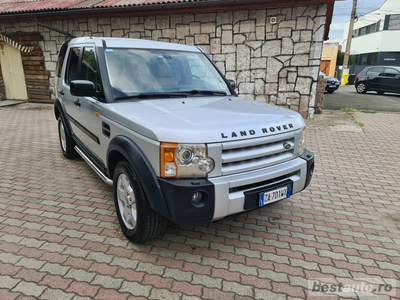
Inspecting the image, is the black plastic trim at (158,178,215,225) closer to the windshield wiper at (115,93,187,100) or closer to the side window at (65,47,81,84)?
the windshield wiper at (115,93,187,100)

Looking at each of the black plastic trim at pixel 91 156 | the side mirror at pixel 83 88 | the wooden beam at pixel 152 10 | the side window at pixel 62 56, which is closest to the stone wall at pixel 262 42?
the wooden beam at pixel 152 10

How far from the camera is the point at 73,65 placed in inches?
171

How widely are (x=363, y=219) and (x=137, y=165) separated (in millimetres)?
2803

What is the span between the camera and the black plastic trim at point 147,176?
7.94 feet

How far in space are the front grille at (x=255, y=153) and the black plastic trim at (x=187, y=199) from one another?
24 cm

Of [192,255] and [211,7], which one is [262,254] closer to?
[192,255]

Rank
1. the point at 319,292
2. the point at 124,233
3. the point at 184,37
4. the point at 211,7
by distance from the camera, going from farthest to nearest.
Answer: the point at 184,37, the point at 211,7, the point at 124,233, the point at 319,292

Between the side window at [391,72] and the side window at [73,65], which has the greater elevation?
the side window at [73,65]

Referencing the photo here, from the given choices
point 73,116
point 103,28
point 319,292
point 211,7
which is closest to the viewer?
point 319,292

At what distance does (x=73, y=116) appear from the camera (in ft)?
14.6

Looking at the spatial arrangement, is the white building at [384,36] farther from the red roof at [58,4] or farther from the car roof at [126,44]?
the car roof at [126,44]

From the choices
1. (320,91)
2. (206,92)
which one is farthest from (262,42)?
(206,92)

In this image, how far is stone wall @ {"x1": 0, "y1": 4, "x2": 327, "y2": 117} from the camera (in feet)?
28.2

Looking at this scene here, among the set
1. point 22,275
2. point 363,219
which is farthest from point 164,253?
point 363,219
